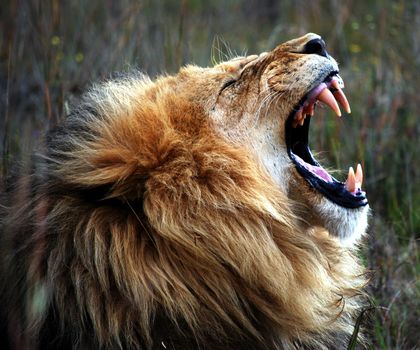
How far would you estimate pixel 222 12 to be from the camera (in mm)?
8656

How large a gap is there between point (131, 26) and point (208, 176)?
3.17 meters

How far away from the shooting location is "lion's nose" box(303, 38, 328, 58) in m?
2.93

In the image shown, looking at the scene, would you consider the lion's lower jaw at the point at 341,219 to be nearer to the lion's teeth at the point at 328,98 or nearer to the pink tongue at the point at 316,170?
the pink tongue at the point at 316,170

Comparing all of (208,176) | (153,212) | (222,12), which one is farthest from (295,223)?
(222,12)

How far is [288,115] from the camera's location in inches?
113

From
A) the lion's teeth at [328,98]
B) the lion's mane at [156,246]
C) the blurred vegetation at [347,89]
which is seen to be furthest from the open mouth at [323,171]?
the blurred vegetation at [347,89]

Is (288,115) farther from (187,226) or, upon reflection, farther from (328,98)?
(187,226)

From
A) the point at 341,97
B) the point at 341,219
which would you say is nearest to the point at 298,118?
the point at 341,97

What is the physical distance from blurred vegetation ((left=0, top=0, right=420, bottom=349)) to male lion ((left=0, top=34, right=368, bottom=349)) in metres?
0.65

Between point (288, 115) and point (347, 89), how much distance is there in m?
3.16

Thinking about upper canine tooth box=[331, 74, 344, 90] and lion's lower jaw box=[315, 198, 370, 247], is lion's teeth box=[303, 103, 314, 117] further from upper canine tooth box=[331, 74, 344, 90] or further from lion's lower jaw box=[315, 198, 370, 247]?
lion's lower jaw box=[315, 198, 370, 247]

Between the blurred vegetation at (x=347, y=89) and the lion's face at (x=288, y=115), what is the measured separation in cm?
56

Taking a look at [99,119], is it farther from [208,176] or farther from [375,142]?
[375,142]

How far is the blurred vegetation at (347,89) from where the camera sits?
3.62 metres
